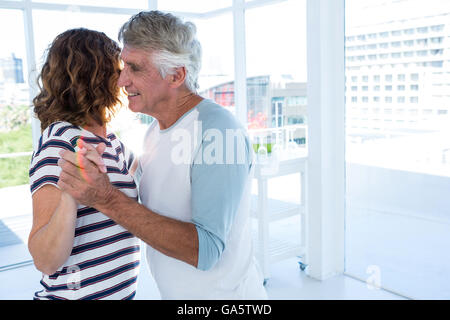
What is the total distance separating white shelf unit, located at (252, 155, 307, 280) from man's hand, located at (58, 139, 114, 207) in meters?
1.82

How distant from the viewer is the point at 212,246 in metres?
0.90

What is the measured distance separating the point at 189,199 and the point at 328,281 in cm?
204

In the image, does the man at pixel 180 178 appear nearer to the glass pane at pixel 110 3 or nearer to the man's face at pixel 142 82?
the man's face at pixel 142 82

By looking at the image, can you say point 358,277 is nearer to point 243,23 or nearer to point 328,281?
point 328,281

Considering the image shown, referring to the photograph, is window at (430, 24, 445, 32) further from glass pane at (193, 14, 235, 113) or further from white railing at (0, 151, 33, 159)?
white railing at (0, 151, 33, 159)

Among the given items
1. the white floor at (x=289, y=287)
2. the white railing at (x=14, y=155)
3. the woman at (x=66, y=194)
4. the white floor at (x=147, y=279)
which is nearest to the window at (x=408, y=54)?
the white floor at (x=147, y=279)

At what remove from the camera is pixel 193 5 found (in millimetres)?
3941

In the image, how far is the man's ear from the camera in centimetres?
102

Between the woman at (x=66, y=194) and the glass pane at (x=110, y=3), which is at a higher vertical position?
the glass pane at (x=110, y=3)

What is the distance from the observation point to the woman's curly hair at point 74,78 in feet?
3.21

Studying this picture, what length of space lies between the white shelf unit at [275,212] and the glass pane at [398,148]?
0.95 ft

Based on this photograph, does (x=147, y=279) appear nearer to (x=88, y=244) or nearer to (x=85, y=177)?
(x=88, y=244)

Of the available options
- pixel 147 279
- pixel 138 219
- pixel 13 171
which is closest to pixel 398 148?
pixel 147 279
